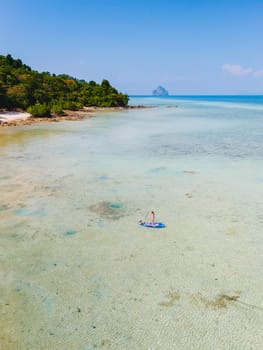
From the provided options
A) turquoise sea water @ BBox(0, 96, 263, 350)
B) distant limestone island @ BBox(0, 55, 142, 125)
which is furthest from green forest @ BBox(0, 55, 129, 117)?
turquoise sea water @ BBox(0, 96, 263, 350)

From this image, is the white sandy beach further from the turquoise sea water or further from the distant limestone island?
the turquoise sea water

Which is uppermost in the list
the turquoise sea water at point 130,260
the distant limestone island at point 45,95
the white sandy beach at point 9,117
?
the distant limestone island at point 45,95

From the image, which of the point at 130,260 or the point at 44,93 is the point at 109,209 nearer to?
the point at 130,260

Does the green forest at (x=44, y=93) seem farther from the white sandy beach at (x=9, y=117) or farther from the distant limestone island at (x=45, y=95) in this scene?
the white sandy beach at (x=9, y=117)

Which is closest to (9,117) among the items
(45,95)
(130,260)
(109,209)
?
(45,95)

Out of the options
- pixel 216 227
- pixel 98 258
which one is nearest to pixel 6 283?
pixel 98 258

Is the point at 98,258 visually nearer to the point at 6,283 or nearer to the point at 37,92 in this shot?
the point at 6,283

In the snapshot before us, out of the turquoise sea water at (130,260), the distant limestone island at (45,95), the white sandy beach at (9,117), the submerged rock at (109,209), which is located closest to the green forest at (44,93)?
the distant limestone island at (45,95)
